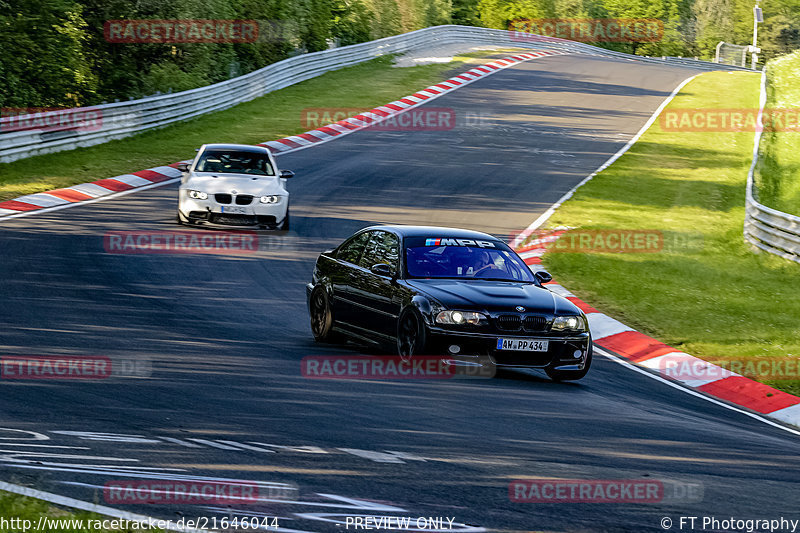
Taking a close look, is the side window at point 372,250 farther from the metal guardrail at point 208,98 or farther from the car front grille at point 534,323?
the metal guardrail at point 208,98

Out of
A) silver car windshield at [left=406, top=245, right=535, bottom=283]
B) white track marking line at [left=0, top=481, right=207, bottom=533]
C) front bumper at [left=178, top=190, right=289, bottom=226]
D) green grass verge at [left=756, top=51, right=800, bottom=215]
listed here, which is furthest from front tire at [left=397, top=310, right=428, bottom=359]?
green grass verge at [left=756, top=51, right=800, bottom=215]

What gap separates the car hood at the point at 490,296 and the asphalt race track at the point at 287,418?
749 mm

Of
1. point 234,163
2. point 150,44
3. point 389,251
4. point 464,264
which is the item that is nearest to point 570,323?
point 464,264

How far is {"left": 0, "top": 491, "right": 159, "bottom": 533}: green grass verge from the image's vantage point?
5320mm

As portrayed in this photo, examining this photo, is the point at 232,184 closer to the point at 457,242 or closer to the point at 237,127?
the point at 457,242

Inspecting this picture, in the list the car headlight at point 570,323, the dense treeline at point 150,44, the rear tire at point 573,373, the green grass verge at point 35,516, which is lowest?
the rear tire at point 573,373

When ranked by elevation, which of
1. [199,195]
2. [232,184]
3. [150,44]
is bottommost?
[199,195]

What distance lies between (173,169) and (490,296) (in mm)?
16607

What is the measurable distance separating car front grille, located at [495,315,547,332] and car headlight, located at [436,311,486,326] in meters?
0.18

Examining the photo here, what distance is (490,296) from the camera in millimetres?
10523

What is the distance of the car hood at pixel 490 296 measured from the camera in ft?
33.8

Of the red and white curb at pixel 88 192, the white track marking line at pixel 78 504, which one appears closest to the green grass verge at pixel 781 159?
the red and white curb at pixel 88 192

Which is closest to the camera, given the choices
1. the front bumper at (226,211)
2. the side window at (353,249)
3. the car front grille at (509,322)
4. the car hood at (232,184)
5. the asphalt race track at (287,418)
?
the asphalt race track at (287,418)

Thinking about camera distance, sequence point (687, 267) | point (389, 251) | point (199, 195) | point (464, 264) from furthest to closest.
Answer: point (199, 195), point (687, 267), point (389, 251), point (464, 264)
